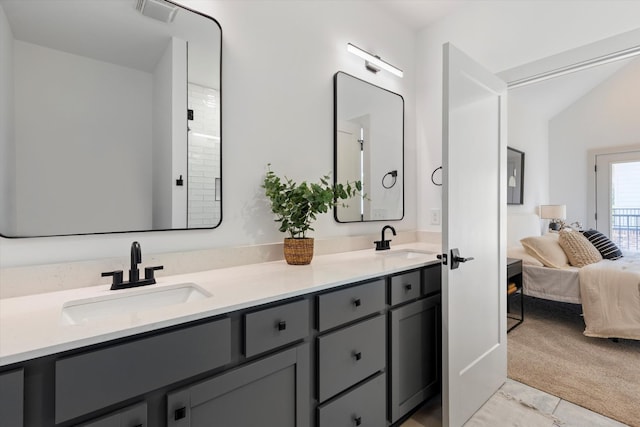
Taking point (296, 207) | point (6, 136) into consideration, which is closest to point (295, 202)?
point (296, 207)

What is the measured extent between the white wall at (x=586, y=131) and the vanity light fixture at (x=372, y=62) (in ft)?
15.3

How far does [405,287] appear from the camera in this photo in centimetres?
162

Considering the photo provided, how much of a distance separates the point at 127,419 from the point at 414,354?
52.6 inches

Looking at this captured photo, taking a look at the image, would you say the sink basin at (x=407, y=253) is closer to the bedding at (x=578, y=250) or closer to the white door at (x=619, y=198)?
the bedding at (x=578, y=250)

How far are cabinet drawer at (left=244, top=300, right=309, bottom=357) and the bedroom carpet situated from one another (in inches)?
72.0

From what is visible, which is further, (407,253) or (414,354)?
(407,253)

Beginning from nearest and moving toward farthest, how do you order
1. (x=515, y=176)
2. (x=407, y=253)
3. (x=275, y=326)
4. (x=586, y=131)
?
(x=275, y=326), (x=407, y=253), (x=515, y=176), (x=586, y=131)

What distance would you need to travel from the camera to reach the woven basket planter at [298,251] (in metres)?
1.65

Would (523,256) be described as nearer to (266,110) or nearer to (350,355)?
(350,355)

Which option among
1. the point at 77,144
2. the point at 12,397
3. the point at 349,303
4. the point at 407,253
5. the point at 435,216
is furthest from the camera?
the point at 435,216

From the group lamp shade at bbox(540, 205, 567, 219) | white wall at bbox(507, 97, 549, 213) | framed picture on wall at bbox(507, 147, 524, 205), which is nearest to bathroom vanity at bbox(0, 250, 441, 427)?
framed picture on wall at bbox(507, 147, 524, 205)

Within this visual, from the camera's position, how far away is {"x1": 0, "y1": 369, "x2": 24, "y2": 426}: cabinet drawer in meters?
0.68

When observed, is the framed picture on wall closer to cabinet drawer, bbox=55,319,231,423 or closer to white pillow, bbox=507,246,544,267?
white pillow, bbox=507,246,544,267

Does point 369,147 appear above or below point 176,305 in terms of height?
above
